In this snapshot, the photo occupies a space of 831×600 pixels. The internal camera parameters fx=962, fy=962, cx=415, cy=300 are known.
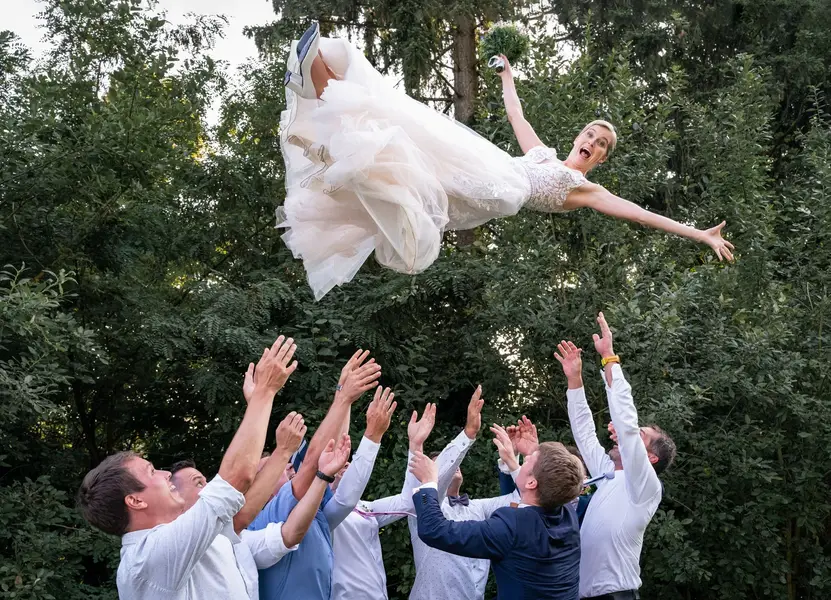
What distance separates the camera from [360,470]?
12.1ft

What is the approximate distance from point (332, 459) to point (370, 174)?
1.09 meters

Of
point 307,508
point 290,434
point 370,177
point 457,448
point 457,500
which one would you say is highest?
point 370,177

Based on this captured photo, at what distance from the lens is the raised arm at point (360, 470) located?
367 centimetres

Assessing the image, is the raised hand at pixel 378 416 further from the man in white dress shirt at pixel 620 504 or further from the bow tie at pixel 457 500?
the bow tie at pixel 457 500

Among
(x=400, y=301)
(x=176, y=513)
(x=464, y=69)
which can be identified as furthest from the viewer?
(x=464, y=69)

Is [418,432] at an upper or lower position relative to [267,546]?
upper

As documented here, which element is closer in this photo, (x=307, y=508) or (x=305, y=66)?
(x=307, y=508)

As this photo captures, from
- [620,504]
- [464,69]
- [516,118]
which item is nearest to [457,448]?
→ [620,504]

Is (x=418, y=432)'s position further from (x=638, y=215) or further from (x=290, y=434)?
(x=638, y=215)

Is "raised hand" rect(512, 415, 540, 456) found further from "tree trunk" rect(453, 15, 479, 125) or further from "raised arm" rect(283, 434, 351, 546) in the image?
"tree trunk" rect(453, 15, 479, 125)

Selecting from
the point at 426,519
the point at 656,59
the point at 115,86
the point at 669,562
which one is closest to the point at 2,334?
the point at 115,86

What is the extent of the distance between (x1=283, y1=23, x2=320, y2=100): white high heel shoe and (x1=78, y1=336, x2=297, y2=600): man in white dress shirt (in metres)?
1.38

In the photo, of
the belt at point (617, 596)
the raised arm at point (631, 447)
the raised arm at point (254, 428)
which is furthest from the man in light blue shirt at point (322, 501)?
the belt at point (617, 596)

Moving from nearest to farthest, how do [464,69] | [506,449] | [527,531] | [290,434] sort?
[290,434]
[527,531]
[506,449]
[464,69]
